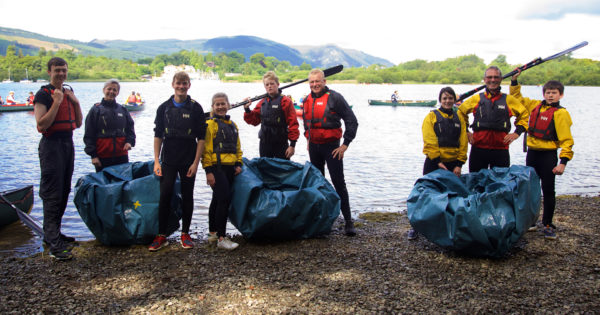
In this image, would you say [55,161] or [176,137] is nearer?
[55,161]

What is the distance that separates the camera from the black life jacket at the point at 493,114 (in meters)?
5.02

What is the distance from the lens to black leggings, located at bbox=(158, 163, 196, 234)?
15.0ft

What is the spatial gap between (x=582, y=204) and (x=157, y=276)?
7102mm

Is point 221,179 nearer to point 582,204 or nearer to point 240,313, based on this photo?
point 240,313

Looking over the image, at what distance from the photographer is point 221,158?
4.79 m

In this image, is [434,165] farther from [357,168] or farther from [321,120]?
[357,168]

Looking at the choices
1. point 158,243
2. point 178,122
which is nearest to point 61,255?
point 158,243

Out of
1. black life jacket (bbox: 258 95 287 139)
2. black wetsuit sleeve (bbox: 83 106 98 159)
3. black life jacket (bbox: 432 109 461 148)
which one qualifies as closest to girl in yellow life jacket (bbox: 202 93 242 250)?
black life jacket (bbox: 258 95 287 139)

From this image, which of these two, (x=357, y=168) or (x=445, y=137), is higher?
(x=445, y=137)

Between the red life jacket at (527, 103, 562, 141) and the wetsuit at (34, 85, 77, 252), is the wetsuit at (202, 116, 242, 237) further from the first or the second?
the red life jacket at (527, 103, 562, 141)

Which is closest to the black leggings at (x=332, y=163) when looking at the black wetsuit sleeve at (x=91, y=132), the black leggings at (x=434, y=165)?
the black leggings at (x=434, y=165)

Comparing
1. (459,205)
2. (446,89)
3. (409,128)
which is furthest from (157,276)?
(409,128)

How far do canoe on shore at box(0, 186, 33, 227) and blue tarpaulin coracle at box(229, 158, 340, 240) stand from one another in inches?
140

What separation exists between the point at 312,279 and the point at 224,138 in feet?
6.05
